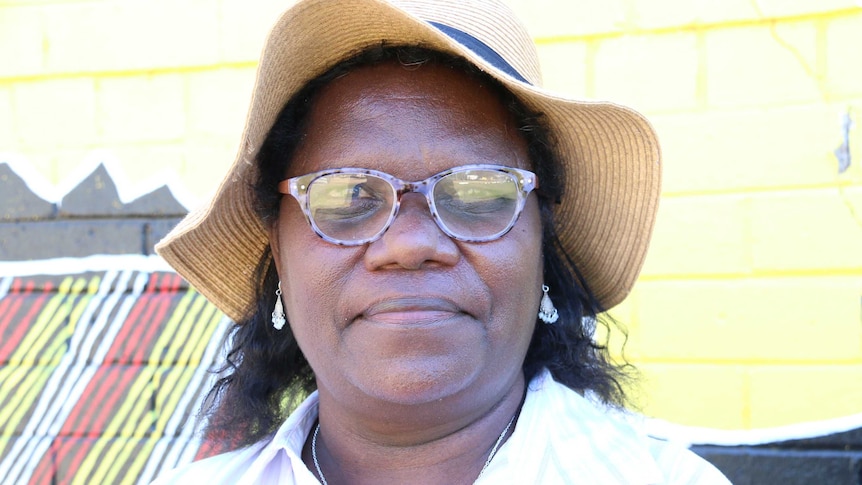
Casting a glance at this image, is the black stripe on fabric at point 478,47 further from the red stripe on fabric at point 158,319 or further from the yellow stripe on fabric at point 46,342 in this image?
the yellow stripe on fabric at point 46,342

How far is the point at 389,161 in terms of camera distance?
1.51 m

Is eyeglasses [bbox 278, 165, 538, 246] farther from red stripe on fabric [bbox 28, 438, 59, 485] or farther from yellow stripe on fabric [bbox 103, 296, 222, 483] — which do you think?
red stripe on fabric [bbox 28, 438, 59, 485]

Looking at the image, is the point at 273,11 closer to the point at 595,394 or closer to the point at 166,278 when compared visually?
the point at 166,278

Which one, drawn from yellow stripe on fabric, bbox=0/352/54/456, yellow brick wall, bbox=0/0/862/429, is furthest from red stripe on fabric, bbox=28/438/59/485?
yellow brick wall, bbox=0/0/862/429

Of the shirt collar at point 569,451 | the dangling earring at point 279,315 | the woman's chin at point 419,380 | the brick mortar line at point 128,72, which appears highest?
the brick mortar line at point 128,72

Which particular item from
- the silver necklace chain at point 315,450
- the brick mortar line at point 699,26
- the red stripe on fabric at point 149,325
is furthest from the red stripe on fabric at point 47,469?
the brick mortar line at point 699,26

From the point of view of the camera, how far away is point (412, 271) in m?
1.47

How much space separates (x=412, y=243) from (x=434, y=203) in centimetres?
9

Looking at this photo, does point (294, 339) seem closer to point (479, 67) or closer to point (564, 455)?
point (564, 455)

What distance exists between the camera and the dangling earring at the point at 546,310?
69.9 inches

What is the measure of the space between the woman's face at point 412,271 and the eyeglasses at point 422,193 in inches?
0.8

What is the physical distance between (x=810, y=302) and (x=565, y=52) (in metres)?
1.13

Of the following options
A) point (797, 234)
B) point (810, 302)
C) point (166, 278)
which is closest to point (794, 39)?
point (797, 234)

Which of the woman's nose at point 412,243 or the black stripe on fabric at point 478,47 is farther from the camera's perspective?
the black stripe on fabric at point 478,47
